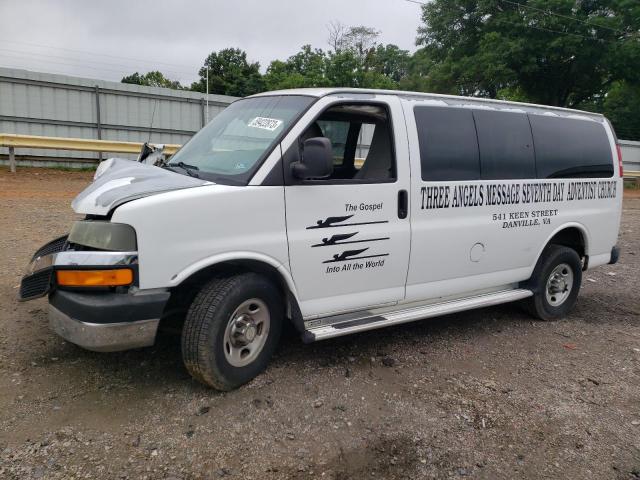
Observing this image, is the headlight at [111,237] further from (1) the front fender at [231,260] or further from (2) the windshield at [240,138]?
(2) the windshield at [240,138]

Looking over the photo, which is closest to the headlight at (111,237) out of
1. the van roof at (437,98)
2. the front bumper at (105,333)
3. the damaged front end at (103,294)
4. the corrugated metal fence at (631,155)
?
the damaged front end at (103,294)

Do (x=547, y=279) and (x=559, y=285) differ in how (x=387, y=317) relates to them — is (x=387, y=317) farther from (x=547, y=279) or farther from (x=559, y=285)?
(x=559, y=285)

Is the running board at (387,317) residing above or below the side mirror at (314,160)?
below

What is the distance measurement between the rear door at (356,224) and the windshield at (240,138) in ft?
0.67

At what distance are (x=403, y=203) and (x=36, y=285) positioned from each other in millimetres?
2707

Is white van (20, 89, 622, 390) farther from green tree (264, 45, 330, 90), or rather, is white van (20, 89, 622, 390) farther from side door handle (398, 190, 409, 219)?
green tree (264, 45, 330, 90)

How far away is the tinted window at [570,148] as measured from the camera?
5.36 meters

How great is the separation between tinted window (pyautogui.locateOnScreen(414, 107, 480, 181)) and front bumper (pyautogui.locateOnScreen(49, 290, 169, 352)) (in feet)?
7.92

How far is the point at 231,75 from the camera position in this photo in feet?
127

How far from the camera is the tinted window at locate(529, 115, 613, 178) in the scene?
5.36 meters

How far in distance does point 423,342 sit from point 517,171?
1871mm

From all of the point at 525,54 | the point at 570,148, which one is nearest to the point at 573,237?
the point at 570,148

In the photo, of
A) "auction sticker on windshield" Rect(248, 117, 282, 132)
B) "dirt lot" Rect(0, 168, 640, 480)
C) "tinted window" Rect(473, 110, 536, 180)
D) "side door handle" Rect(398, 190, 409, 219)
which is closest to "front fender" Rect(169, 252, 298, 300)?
"dirt lot" Rect(0, 168, 640, 480)

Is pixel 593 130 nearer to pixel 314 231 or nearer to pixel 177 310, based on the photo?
pixel 314 231
